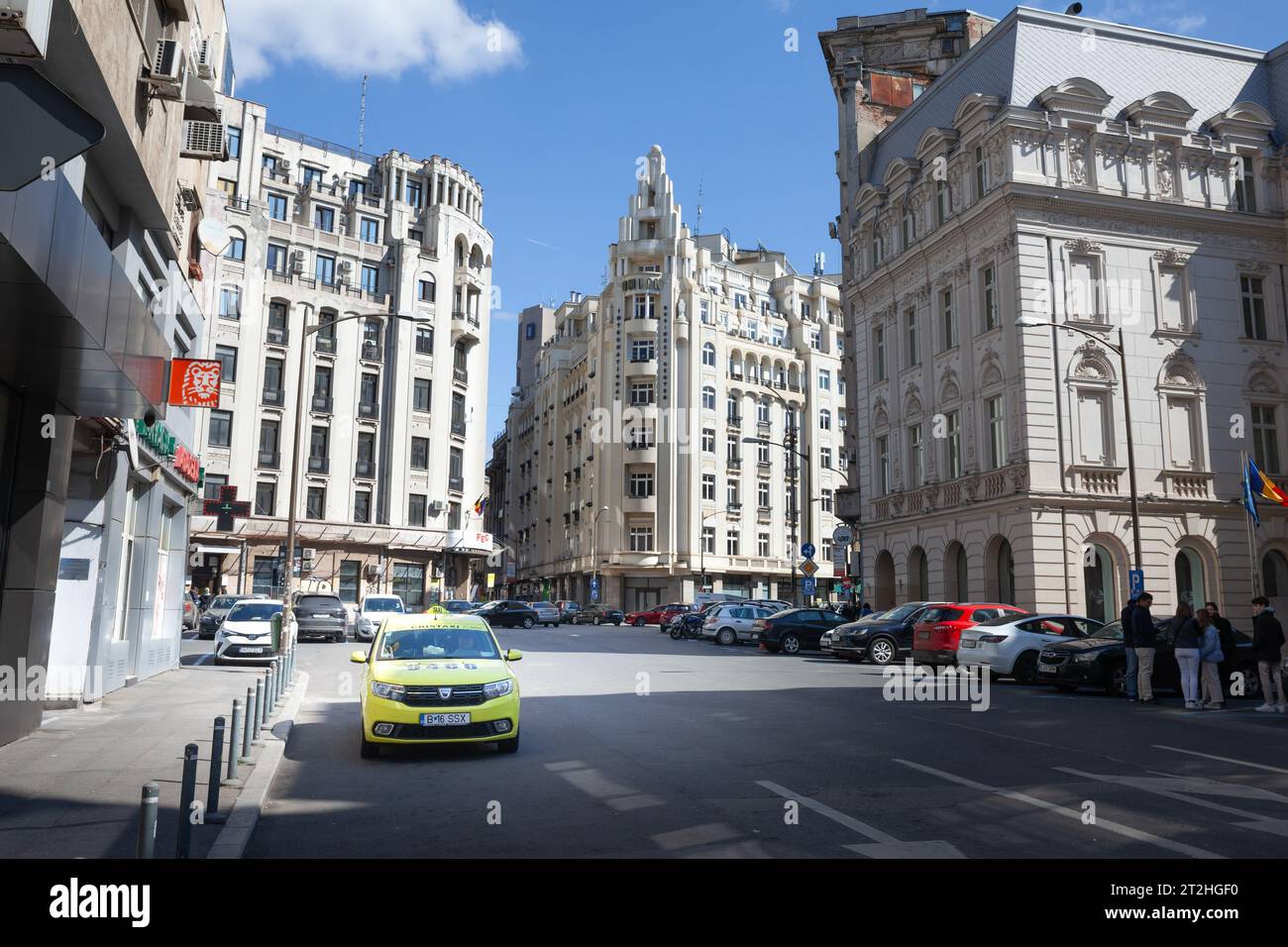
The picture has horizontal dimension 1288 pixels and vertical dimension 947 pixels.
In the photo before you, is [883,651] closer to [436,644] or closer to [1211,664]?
[1211,664]

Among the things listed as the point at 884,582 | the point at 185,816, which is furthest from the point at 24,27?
the point at 884,582

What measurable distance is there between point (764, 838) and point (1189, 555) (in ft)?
98.7

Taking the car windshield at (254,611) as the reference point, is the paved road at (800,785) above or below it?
below

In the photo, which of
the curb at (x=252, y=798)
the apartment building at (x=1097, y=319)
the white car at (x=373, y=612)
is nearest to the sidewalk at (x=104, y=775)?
the curb at (x=252, y=798)

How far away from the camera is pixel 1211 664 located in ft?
52.2

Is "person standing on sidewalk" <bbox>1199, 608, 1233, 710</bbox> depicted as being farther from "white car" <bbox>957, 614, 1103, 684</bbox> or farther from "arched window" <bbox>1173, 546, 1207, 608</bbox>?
"arched window" <bbox>1173, 546, 1207, 608</bbox>

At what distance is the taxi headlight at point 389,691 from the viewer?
10492 millimetres

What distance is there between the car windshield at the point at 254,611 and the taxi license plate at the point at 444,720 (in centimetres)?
1665

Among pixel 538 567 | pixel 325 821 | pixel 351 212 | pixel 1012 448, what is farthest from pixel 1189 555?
pixel 538 567

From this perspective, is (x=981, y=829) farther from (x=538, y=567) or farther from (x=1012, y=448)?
(x=538, y=567)

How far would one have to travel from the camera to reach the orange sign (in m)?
13.5

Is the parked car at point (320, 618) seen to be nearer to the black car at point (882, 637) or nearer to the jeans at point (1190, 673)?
the black car at point (882, 637)

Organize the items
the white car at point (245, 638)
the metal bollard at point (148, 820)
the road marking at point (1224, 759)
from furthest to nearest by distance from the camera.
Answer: the white car at point (245, 638), the road marking at point (1224, 759), the metal bollard at point (148, 820)

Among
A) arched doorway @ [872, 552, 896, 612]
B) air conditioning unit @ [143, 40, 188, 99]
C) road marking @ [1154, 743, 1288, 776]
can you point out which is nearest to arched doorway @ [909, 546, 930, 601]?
arched doorway @ [872, 552, 896, 612]
